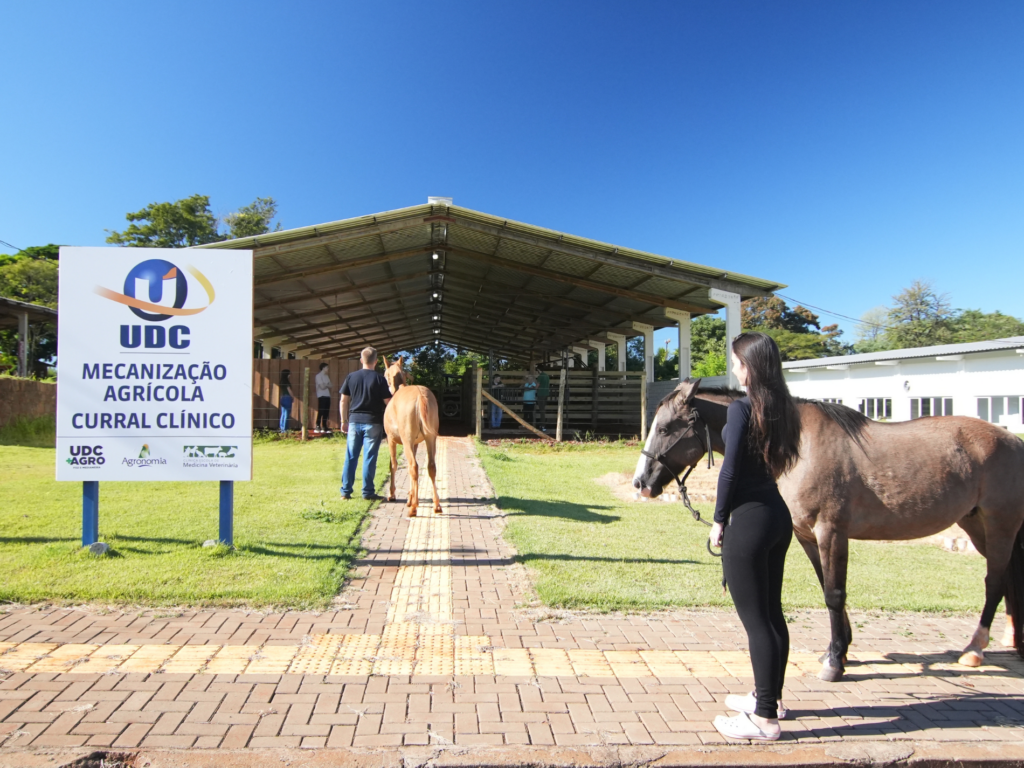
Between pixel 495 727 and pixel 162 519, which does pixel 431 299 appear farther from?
pixel 495 727

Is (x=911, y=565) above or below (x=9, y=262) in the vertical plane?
below

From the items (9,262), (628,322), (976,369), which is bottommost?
(976,369)

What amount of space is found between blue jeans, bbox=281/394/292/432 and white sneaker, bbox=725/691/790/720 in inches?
651

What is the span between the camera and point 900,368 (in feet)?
80.5

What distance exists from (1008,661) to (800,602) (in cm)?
124

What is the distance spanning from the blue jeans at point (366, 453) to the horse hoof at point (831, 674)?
5.58 meters

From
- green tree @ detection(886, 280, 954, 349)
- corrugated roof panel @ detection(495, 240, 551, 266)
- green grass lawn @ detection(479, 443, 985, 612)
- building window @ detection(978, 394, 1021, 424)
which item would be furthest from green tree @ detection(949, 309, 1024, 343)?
green grass lawn @ detection(479, 443, 985, 612)

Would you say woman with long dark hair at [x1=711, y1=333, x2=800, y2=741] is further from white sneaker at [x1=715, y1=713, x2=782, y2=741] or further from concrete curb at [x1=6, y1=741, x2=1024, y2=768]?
concrete curb at [x1=6, y1=741, x2=1024, y2=768]

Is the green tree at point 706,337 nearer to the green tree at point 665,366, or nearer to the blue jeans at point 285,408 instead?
the green tree at point 665,366

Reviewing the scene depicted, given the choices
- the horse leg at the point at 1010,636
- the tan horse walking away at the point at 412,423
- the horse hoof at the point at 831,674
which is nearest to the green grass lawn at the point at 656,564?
the horse leg at the point at 1010,636

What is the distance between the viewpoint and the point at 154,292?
18.3 ft

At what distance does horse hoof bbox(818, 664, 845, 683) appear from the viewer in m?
3.48

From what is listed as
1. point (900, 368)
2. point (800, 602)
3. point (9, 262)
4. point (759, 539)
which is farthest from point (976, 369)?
point (9, 262)

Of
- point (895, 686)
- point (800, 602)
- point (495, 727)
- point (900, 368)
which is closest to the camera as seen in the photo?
point (495, 727)
